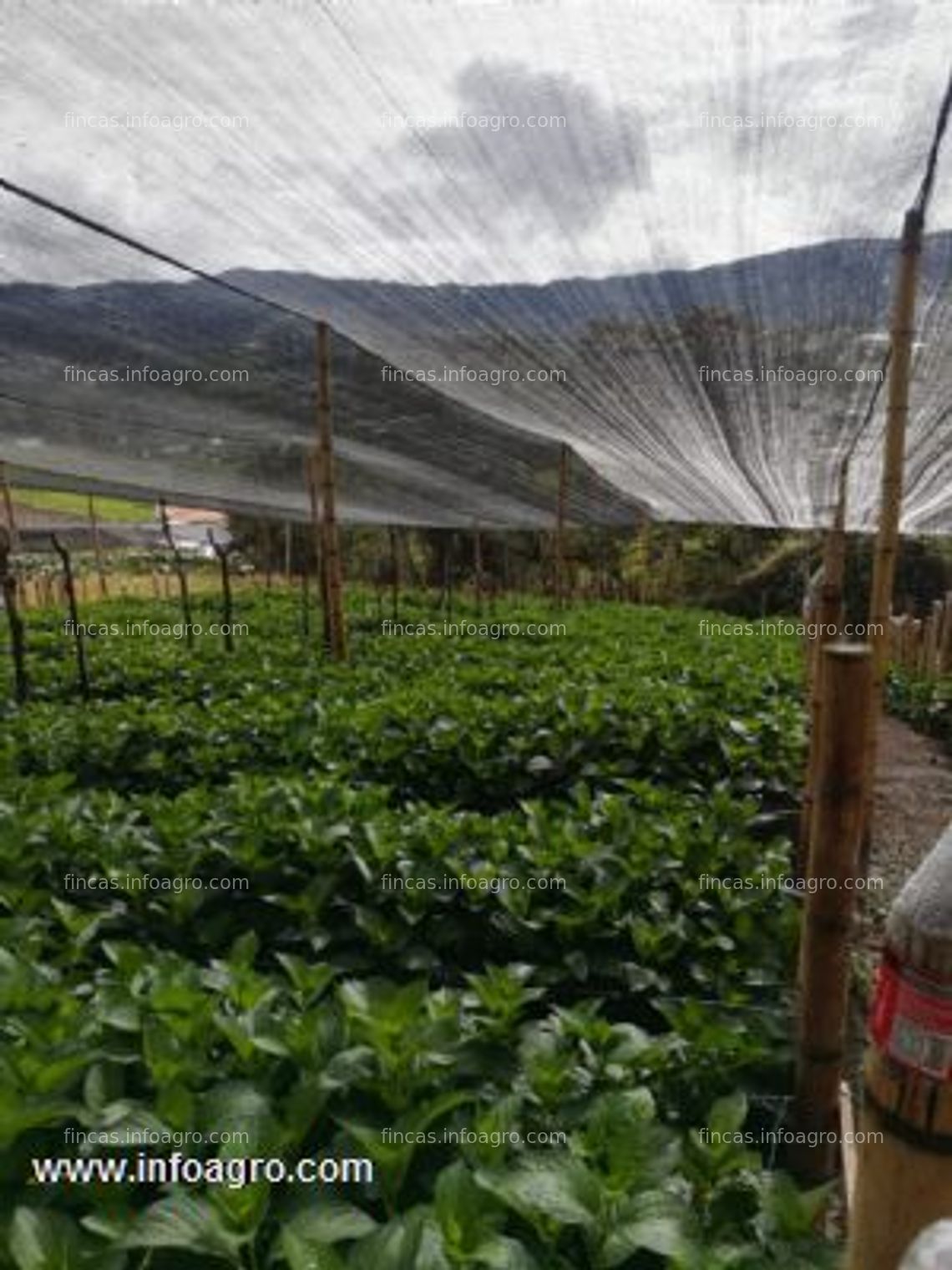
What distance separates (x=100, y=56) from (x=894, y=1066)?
125 inches

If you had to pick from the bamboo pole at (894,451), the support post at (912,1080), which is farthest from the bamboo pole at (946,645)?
the support post at (912,1080)

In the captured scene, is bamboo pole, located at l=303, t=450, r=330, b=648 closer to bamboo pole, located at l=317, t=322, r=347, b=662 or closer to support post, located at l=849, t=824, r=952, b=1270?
bamboo pole, located at l=317, t=322, r=347, b=662

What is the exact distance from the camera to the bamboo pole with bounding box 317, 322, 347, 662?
5922mm

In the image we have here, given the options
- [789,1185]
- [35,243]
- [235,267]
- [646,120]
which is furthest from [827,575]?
[35,243]

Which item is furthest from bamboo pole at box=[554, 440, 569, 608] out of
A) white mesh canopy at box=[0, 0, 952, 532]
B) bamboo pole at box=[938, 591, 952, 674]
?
bamboo pole at box=[938, 591, 952, 674]

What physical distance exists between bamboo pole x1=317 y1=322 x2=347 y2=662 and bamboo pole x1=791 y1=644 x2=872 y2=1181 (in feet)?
15.6

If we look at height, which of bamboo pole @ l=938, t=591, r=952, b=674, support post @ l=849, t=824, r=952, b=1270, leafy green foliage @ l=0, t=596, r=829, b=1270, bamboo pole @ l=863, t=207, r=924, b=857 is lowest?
bamboo pole @ l=938, t=591, r=952, b=674

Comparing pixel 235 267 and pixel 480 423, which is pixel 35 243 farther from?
pixel 480 423

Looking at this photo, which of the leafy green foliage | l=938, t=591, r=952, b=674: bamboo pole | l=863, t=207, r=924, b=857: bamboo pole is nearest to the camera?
the leafy green foliage

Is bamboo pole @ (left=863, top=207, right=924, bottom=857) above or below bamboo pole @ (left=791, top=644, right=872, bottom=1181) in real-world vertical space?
above

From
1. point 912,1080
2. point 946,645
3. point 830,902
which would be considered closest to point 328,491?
point 830,902

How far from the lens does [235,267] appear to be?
186 inches

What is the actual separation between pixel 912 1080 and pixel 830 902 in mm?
603

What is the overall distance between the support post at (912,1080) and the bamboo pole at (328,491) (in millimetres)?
5213
